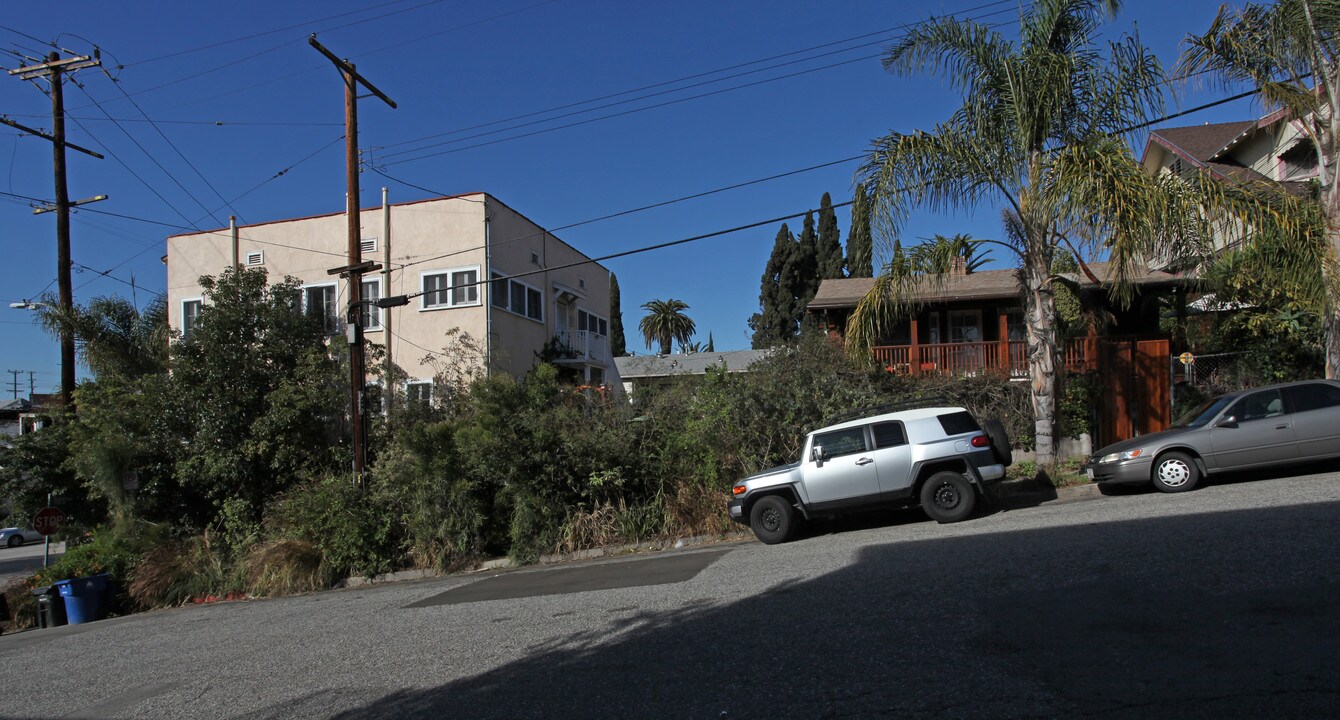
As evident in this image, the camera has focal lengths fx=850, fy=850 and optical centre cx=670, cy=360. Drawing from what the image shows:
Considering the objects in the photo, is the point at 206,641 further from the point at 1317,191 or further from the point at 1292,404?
the point at 1317,191

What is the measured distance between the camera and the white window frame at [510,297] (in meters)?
24.3

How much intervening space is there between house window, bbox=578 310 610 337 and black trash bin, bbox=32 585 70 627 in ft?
56.9

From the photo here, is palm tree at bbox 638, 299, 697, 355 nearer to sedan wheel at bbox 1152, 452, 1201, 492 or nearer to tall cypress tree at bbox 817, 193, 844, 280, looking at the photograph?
tall cypress tree at bbox 817, 193, 844, 280

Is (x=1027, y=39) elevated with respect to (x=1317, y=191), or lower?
elevated

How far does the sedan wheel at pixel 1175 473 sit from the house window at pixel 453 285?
57.9 feet

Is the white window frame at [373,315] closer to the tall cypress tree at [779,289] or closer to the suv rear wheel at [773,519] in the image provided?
the suv rear wheel at [773,519]

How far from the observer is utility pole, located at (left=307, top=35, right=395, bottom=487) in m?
16.2

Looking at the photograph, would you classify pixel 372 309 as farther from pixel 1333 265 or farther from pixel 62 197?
pixel 1333 265

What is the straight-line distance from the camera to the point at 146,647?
34.5ft

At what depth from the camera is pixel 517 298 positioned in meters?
25.9

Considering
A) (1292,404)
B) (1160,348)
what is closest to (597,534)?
(1292,404)

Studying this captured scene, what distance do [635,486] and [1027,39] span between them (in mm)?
9747

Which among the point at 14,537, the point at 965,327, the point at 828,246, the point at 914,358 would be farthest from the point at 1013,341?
the point at 14,537

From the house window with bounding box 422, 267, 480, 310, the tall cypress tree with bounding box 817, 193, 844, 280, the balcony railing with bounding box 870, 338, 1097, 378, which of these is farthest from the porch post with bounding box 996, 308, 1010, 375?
the tall cypress tree with bounding box 817, 193, 844, 280
